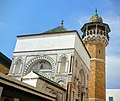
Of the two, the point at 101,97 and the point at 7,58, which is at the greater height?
the point at 7,58

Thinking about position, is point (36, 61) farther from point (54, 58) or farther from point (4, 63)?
point (4, 63)

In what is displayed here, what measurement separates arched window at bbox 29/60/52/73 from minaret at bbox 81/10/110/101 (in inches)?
246

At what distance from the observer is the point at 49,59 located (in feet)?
38.8

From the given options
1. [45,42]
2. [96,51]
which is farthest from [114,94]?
[45,42]

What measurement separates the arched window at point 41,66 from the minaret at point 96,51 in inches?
246

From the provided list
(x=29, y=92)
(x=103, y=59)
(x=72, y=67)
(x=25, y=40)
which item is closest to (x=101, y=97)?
(x=103, y=59)

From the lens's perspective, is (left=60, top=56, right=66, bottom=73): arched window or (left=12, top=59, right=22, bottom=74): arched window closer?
(left=60, top=56, right=66, bottom=73): arched window

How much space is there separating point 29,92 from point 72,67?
16.8 feet

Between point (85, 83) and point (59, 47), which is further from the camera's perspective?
point (85, 83)

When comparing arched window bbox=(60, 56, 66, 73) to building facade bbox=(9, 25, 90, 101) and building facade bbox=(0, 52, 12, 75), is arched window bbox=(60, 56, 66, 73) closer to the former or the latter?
building facade bbox=(9, 25, 90, 101)

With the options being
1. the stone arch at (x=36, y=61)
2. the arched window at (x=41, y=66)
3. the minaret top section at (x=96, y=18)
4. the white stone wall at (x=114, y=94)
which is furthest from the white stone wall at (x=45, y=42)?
the white stone wall at (x=114, y=94)

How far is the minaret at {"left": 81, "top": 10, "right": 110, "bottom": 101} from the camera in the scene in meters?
16.8

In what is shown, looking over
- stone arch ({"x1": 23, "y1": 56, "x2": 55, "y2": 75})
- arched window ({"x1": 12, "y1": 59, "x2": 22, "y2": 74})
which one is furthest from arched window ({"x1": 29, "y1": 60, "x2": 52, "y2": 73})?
arched window ({"x1": 12, "y1": 59, "x2": 22, "y2": 74})

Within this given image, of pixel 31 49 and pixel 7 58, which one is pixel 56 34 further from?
pixel 7 58
